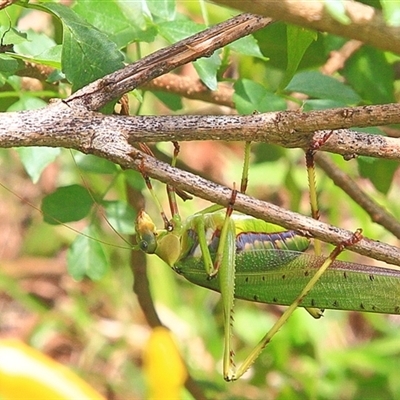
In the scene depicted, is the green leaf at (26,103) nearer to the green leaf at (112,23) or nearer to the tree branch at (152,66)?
the green leaf at (112,23)

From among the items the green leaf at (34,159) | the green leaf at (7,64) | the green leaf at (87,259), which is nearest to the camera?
the green leaf at (7,64)

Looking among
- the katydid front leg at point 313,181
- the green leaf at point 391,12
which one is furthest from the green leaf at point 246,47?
the green leaf at point 391,12

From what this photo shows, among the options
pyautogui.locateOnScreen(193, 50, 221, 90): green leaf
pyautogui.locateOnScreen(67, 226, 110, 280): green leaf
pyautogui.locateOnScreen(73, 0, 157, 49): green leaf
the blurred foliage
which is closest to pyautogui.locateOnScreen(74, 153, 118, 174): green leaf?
the blurred foliage

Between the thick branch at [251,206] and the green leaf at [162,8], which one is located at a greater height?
the green leaf at [162,8]

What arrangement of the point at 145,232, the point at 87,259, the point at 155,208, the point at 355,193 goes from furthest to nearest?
the point at 155,208 < the point at 355,193 < the point at 87,259 < the point at 145,232

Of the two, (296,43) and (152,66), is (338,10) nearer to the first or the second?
(152,66)

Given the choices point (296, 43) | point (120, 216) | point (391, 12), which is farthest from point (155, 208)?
point (391, 12)

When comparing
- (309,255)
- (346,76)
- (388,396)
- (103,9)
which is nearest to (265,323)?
(388,396)

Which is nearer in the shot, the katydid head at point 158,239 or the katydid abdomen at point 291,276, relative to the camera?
the katydid abdomen at point 291,276
